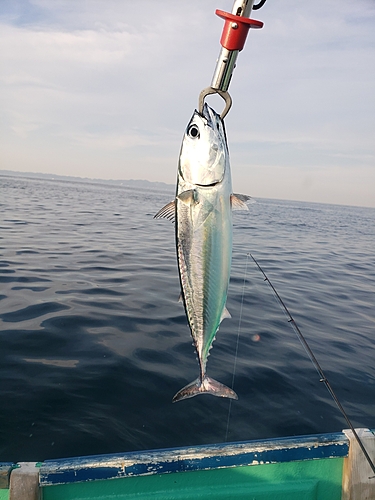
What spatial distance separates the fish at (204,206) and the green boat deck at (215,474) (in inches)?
74.1

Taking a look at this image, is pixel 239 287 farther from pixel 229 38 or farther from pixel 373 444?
pixel 229 38

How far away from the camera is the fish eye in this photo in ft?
7.06

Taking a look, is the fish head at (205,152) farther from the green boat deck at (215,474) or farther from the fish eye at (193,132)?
the green boat deck at (215,474)

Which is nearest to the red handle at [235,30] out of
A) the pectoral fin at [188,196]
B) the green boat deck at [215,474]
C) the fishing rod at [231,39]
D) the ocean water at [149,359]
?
the fishing rod at [231,39]

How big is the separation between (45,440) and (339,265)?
1637 centimetres

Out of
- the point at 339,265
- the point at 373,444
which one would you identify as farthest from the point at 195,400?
the point at 339,265

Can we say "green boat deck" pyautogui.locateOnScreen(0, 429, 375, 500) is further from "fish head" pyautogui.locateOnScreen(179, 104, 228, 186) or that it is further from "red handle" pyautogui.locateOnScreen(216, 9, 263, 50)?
"red handle" pyautogui.locateOnScreen(216, 9, 263, 50)

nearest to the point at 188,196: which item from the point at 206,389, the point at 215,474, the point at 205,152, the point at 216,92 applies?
the point at 205,152

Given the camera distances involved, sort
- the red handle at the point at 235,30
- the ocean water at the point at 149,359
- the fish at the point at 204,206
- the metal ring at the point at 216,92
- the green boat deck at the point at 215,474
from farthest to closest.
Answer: the ocean water at the point at 149,359 → the green boat deck at the point at 215,474 → the fish at the point at 204,206 → the metal ring at the point at 216,92 → the red handle at the point at 235,30

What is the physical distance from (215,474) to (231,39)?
340 centimetres

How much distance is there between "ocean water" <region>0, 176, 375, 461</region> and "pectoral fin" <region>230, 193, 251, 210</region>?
4000 mm

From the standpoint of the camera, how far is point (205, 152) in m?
2.10

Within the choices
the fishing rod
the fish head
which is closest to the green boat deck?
the fish head

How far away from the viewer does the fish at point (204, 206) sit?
2102 mm
